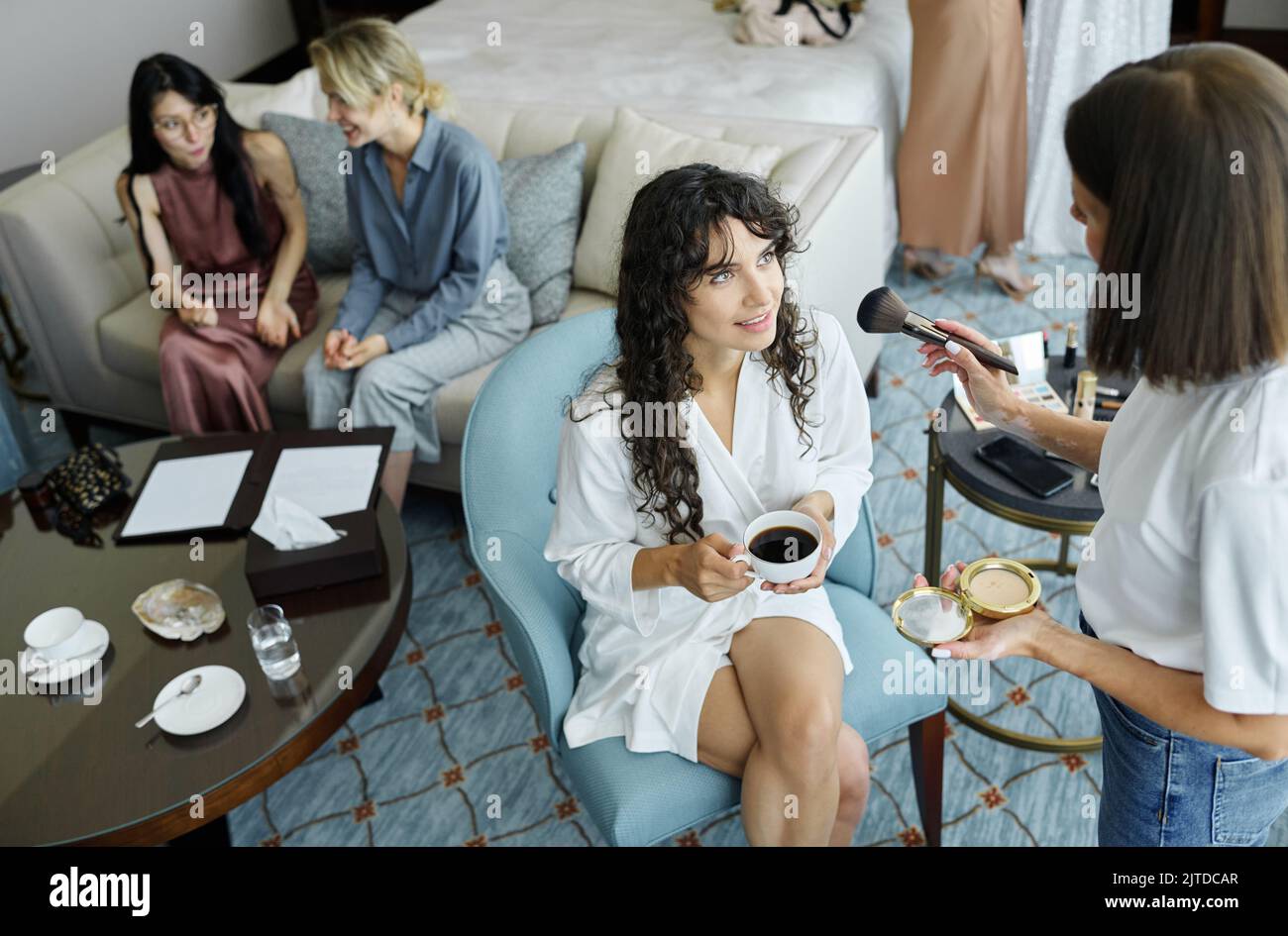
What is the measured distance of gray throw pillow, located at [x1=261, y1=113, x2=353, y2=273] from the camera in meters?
3.01

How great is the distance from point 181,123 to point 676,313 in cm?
179

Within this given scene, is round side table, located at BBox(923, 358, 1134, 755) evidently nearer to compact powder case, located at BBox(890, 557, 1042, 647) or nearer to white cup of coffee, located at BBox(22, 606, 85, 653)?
compact powder case, located at BBox(890, 557, 1042, 647)

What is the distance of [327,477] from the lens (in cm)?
223

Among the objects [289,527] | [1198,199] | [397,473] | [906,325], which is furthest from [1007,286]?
[1198,199]

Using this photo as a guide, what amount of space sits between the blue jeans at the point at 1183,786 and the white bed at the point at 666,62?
2397mm

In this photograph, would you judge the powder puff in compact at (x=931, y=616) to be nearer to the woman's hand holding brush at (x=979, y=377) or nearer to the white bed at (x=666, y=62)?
the woman's hand holding brush at (x=979, y=377)

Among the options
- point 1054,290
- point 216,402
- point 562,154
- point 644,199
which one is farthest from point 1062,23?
point 216,402

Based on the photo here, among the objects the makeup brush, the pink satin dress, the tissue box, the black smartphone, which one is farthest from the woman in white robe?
the pink satin dress

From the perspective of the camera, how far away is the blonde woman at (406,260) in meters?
2.57

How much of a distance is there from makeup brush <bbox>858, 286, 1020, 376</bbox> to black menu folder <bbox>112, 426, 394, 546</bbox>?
1.04 meters

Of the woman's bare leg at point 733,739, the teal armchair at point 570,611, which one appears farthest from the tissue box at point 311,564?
the woman's bare leg at point 733,739
